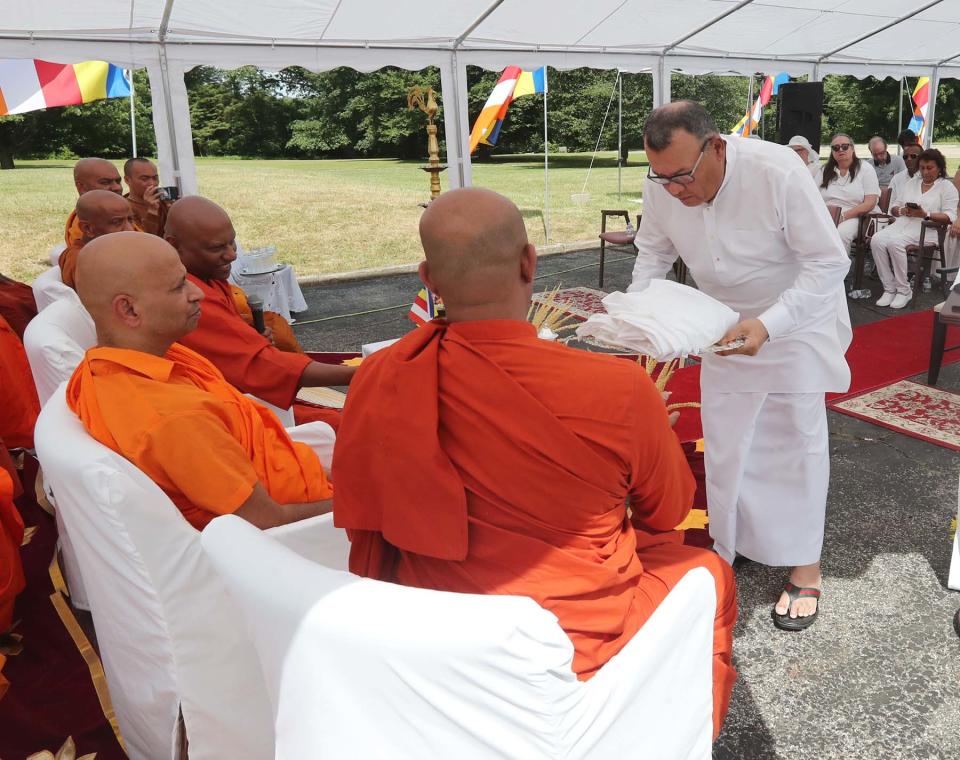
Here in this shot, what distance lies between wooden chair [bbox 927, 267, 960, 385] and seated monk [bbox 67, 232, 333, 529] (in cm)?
365

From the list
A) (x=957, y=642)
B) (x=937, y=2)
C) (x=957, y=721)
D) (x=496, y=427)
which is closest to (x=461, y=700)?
(x=496, y=427)

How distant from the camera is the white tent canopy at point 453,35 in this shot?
6188 mm

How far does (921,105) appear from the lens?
12.2 m

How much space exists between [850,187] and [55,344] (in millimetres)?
7531

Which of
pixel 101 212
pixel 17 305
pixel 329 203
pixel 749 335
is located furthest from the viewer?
pixel 329 203

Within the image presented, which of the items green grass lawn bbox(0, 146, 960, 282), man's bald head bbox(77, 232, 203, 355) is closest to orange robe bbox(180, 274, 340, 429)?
man's bald head bbox(77, 232, 203, 355)

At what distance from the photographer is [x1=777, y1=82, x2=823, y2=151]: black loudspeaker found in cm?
709

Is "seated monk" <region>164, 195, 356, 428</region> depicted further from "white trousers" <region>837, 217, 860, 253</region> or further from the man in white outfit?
"white trousers" <region>837, 217, 860, 253</region>

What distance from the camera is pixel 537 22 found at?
744 cm

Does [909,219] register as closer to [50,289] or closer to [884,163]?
[884,163]

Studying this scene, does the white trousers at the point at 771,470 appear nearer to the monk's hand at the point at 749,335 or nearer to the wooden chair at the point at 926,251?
the monk's hand at the point at 749,335

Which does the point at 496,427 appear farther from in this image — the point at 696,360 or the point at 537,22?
the point at 537,22

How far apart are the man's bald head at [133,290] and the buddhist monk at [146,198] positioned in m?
2.82

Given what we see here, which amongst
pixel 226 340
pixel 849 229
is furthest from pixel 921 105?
pixel 226 340
